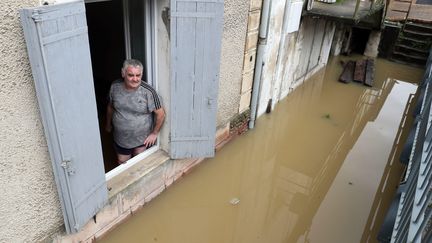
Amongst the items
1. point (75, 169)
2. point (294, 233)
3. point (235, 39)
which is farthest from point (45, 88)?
point (294, 233)

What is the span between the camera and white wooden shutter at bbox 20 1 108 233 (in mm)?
2484

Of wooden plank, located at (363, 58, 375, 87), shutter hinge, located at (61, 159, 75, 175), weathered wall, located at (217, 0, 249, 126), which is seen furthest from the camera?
wooden plank, located at (363, 58, 375, 87)

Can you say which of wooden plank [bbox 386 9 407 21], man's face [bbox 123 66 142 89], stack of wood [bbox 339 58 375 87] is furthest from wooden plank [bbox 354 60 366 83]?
man's face [bbox 123 66 142 89]

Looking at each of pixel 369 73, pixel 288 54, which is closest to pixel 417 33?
pixel 369 73

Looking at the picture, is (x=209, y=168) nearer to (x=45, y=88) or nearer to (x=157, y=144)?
(x=157, y=144)

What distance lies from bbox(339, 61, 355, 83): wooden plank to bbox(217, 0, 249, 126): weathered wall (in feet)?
15.1

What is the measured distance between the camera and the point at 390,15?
12133 mm

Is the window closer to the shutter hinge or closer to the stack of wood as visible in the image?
the shutter hinge

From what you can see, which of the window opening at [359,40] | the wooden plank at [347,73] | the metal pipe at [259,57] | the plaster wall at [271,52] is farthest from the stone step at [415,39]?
the metal pipe at [259,57]

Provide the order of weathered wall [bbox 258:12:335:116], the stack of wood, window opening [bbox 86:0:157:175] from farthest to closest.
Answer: the stack of wood < weathered wall [bbox 258:12:335:116] < window opening [bbox 86:0:157:175]

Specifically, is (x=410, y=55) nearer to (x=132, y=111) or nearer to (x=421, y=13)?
(x=421, y=13)

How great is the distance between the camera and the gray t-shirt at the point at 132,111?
→ 375cm

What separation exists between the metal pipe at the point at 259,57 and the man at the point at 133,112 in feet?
7.22

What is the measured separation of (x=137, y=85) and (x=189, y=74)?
0.63m
